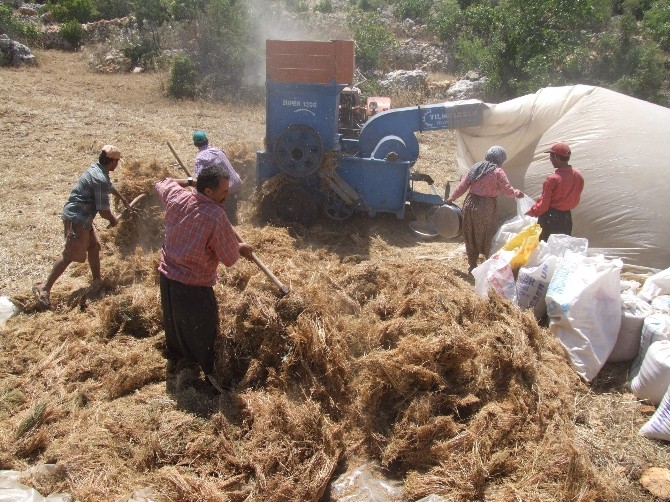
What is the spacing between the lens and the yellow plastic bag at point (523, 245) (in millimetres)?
4719

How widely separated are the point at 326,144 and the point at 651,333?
12.7ft

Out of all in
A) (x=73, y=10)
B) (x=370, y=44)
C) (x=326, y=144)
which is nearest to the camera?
(x=326, y=144)

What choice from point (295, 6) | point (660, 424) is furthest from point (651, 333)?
point (295, 6)

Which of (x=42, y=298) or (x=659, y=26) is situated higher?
(x=659, y=26)

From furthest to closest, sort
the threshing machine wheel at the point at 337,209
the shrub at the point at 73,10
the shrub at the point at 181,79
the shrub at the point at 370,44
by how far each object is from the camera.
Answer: the shrub at the point at 73,10, the shrub at the point at 370,44, the shrub at the point at 181,79, the threshing machine wheel at the point at 337,209

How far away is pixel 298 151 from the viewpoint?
642 centimetres

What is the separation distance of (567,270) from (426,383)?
1575 mm

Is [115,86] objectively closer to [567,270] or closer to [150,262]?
[150,262]

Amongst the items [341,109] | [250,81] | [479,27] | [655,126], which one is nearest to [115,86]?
[250,81]

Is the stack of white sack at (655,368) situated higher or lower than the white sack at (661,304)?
lower

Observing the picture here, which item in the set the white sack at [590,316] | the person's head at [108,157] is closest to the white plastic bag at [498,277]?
the white sack at [590,316]

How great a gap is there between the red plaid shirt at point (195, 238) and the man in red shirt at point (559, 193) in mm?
3128

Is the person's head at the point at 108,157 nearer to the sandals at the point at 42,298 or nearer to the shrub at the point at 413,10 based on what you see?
the sandals at the point at 42,298

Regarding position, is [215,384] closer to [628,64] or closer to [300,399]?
[300,399]
